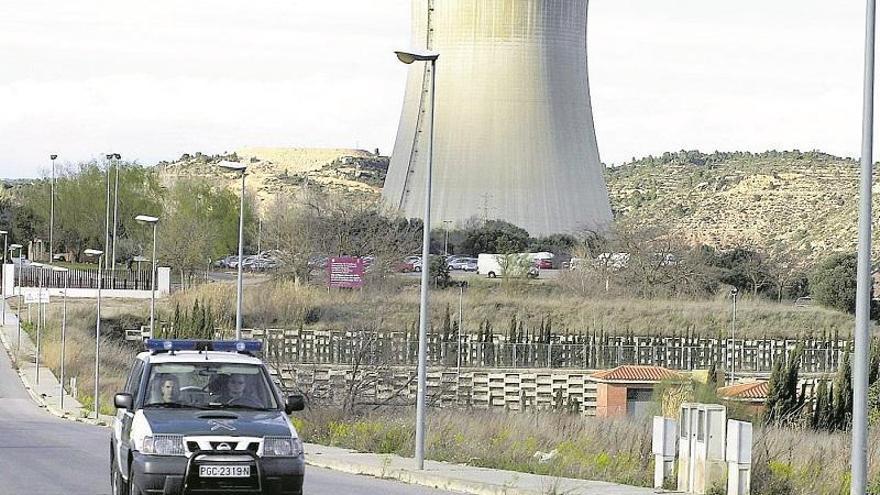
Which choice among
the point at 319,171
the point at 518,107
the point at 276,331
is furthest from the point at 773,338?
the point at 319,171

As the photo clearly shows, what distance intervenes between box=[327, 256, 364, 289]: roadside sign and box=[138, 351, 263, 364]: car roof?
51311 mm

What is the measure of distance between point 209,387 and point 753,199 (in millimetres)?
85999

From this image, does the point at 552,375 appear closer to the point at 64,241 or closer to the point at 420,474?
the point at 420,474

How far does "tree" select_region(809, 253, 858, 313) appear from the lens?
2584 inches

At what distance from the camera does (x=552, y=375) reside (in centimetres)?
5169

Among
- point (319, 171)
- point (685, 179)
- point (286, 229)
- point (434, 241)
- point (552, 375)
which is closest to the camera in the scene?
point (552, 375)

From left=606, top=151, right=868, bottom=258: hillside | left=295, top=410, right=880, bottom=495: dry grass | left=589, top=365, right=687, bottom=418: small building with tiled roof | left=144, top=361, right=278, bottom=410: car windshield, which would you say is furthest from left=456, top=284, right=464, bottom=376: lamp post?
left=144, top=361, right=278, bottom=410: car windshield

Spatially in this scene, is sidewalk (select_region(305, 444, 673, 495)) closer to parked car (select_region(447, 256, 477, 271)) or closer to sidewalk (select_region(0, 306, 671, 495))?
sidewalk (select_region(0, 306, 671, 495))

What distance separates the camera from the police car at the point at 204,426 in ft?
39.1

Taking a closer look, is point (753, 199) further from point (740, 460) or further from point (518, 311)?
point (740, 460)

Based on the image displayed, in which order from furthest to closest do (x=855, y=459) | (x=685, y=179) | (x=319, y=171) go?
(x=319, y=171)
(x=685, y=179)
(x=855, y=459)

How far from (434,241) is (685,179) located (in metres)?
33.1

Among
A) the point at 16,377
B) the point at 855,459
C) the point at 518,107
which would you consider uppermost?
the point at 518,107

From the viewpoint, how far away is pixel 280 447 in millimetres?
12094
